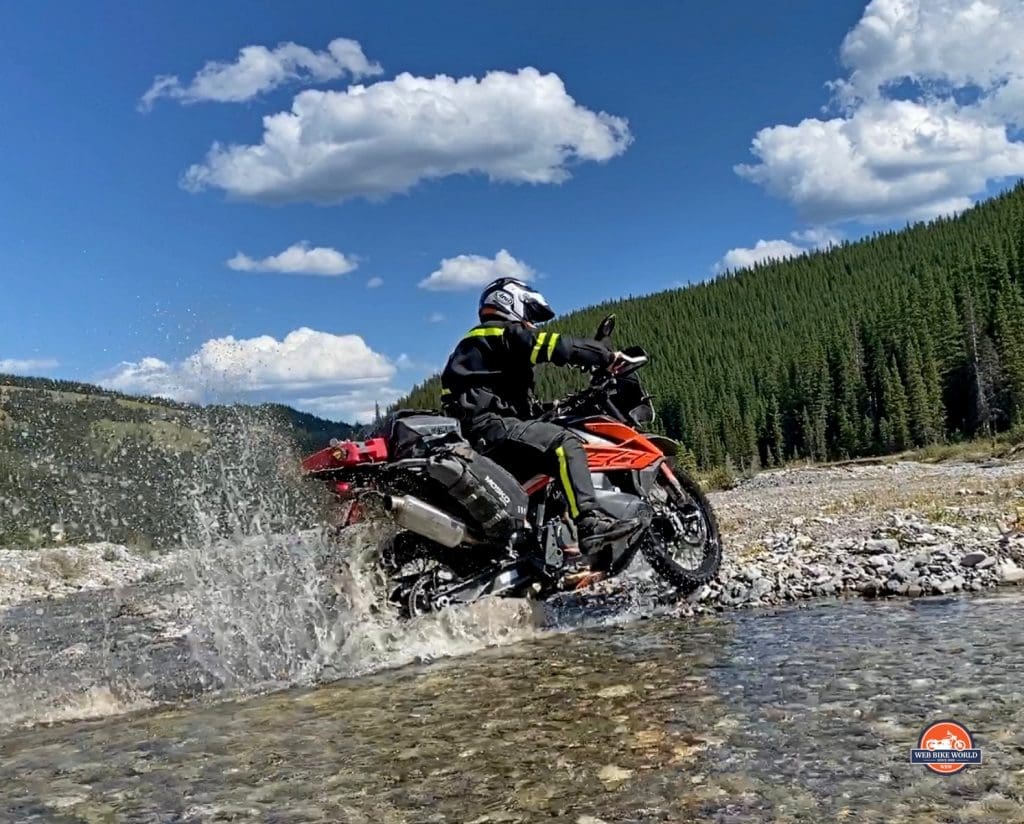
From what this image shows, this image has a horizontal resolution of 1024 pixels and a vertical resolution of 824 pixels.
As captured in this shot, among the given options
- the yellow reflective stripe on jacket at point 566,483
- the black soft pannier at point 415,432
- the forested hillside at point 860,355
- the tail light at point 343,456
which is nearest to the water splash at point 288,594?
the tail light at point 343,456

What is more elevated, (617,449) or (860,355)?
(860,355)

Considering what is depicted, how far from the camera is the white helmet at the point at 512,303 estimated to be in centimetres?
804

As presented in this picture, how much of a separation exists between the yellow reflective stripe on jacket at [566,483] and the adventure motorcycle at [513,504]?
0.50 ft

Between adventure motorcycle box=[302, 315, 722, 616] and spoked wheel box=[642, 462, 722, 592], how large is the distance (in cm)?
1

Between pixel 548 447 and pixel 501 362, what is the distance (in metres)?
0.90

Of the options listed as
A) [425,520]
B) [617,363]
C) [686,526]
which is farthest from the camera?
Answer: [686,526]

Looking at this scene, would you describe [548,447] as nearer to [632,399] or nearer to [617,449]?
[617,449]

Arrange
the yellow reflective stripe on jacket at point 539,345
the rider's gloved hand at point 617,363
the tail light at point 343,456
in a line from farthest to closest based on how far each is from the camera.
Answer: the rider's gloved hand at point 617,363 < the yellow reflective stripe on jacket at point 539,345 < the tail light at point 343,456

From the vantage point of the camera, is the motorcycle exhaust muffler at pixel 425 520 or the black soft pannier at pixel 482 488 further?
the black soft pannier at pixel 482 488

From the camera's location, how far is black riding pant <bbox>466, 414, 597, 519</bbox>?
26.1 feet

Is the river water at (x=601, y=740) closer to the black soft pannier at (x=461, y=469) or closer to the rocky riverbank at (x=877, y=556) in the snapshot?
the rocky riverbank at (x=877, y=556)

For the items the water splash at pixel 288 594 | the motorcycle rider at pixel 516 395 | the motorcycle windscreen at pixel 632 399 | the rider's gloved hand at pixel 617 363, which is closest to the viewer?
the water splash at pixel 288 594

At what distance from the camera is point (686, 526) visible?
931 cm

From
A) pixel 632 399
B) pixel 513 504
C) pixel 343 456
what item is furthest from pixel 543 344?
pixel 343 456
